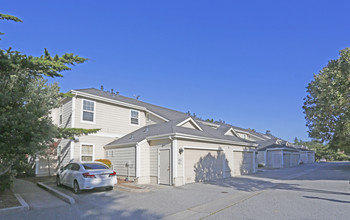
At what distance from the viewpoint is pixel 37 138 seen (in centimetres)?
868

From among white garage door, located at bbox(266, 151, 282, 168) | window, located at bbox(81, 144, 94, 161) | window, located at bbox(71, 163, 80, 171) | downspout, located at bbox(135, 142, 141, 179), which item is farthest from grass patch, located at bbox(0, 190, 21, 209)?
white garage door, located at bbox(266, 151, 282, 168)

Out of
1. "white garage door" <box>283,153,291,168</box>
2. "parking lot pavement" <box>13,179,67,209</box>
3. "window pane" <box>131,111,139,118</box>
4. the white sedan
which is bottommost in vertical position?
"white garage door" <box>283,153,291,168</box>

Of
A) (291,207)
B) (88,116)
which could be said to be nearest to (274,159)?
(88,116)

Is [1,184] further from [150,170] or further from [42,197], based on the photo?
[150,170]

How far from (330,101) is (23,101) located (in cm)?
1483

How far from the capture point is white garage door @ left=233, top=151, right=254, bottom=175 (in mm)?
20219

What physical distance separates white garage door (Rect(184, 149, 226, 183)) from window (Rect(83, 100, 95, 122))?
25.4 feet

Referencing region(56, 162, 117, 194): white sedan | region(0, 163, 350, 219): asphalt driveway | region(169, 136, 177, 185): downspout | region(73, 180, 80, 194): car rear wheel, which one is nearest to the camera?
region(0, 163, 350, 219): asphalt driveway

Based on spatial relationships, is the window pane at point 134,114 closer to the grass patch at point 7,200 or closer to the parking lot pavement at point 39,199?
A: the parking lot pavement at point 39,199

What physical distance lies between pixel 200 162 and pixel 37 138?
10.3 meters

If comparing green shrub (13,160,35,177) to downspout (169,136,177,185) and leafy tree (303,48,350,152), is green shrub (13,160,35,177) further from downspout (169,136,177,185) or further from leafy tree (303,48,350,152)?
leafy tree (303,48,350,152)

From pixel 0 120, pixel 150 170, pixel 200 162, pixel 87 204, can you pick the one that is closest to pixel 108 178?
pixel 87 204

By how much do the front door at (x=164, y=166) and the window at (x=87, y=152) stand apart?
5.77 metres

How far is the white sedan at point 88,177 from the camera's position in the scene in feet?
36.2
